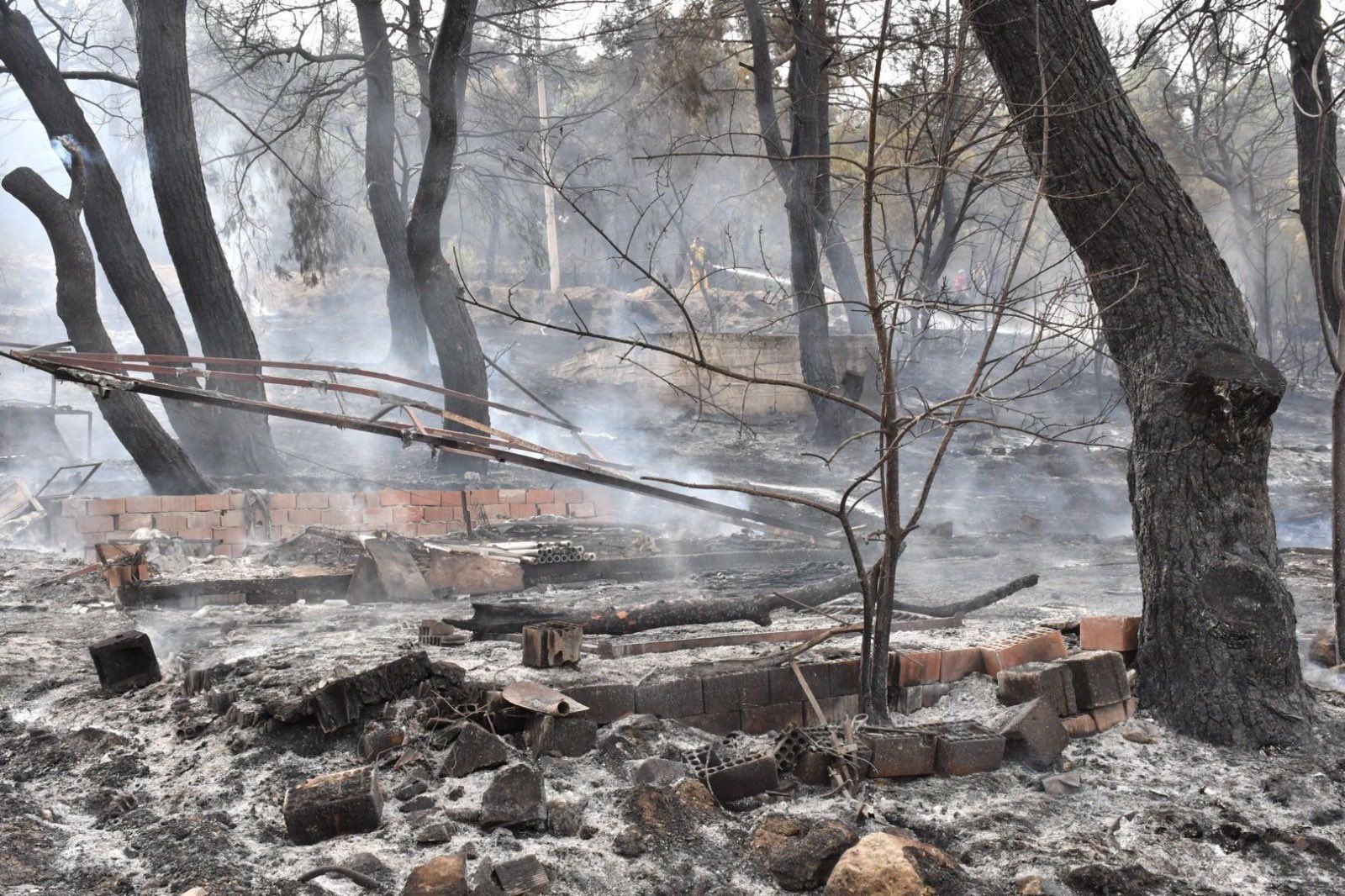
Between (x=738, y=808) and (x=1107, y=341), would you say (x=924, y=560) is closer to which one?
(x=1107, y=341)

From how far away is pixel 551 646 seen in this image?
14.4 ft

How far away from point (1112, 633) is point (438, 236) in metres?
8.58

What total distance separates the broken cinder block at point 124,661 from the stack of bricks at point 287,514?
3914mm

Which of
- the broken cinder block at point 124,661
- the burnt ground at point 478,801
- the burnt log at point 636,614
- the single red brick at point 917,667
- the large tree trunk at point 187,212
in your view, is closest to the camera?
the burnt ground at point 478,801

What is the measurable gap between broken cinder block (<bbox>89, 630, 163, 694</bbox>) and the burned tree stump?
170cm

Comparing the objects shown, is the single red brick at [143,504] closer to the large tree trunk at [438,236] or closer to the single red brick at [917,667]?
the large tree trunk at [438,236]

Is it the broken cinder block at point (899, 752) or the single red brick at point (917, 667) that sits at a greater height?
the single red brick at point (917, 667)

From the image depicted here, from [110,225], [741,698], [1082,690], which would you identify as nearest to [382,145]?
[110,225]

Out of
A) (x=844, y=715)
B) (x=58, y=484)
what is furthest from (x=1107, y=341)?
(x=58, y=484)

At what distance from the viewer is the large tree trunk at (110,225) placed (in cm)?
952

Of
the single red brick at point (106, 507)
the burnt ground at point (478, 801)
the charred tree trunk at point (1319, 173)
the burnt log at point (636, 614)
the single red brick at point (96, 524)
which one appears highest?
the charred tree trunk at point (1319, 173)

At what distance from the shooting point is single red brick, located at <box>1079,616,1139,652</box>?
4.40 metres

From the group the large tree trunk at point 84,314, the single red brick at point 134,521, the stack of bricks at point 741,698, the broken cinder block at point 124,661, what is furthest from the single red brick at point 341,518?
the stack of bricks at point 741,698

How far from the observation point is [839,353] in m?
17.2
